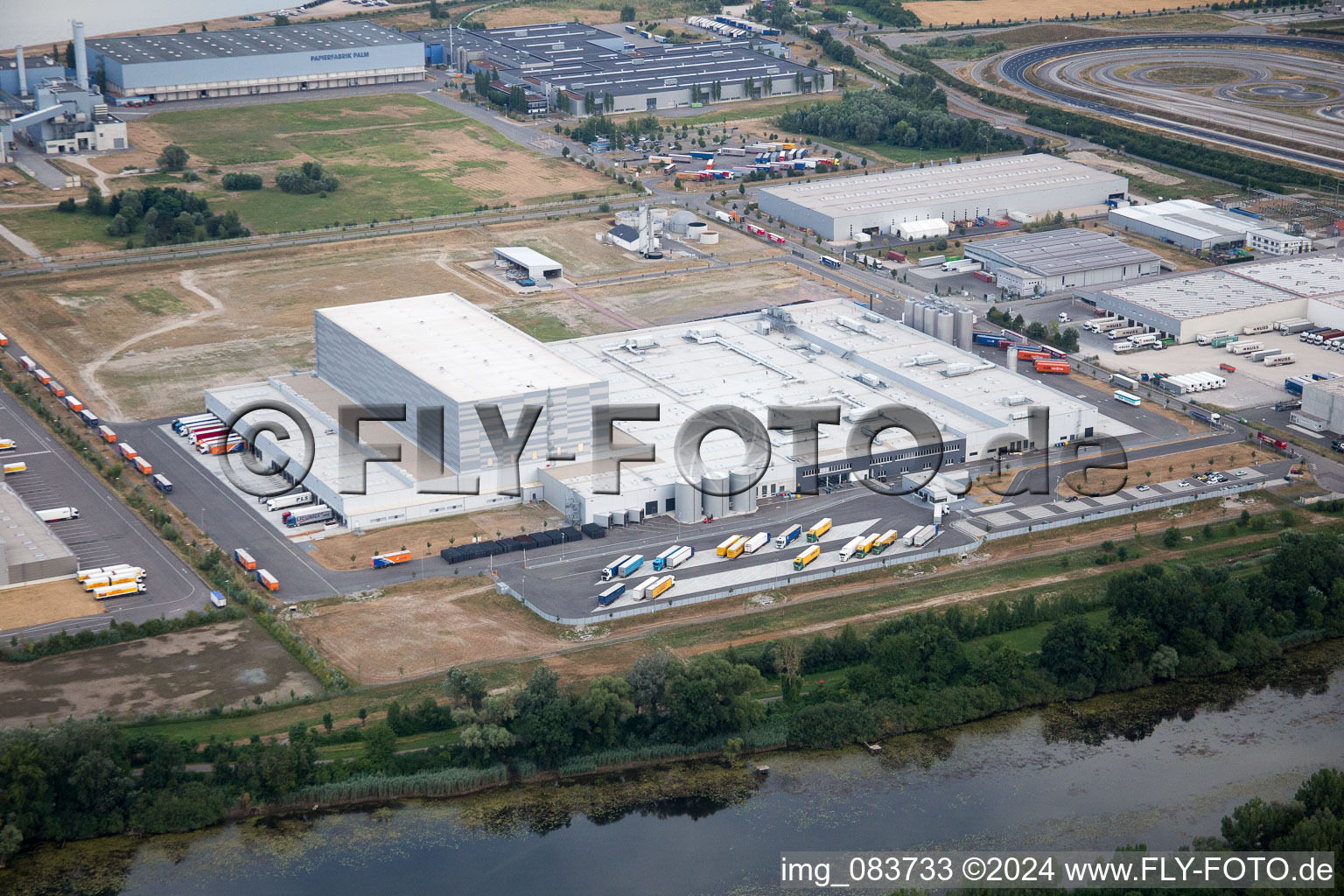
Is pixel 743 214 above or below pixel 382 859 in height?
above

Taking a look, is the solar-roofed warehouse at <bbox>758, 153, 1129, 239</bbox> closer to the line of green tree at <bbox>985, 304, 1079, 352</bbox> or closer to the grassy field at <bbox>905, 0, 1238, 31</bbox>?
the line of green tree at <bbox>985, 304, 1079, 352</bbox>

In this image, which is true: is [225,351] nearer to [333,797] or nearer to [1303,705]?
[333,797]

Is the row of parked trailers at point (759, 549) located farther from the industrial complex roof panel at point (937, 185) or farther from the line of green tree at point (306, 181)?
the line of green tree at point (306, 181)

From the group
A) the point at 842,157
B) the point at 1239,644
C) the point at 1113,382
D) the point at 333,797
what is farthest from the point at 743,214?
the point at 333,797

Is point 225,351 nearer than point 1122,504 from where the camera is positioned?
No

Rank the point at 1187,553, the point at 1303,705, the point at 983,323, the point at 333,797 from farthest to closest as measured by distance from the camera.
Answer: the point at 983,323
the point at 1187,553
the point at 1303,705
the point at 333,797

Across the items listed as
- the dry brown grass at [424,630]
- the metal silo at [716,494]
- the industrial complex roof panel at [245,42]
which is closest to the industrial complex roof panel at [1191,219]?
the metal silo at [716,494]

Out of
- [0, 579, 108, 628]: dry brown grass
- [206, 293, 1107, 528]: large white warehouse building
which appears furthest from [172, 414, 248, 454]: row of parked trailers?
[0, 579, 108, 628]: dry brown grass
